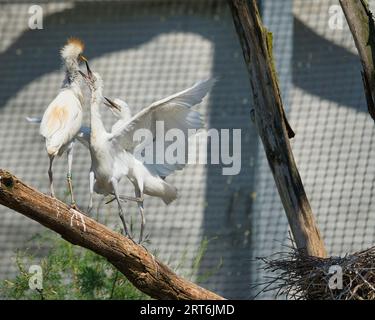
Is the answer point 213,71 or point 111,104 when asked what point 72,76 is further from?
point 213,71

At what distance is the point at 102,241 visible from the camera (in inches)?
145

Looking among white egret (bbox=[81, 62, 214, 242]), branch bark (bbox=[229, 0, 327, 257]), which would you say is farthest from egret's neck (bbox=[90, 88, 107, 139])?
branch bark (bbox=[229, 0, 327, 257])

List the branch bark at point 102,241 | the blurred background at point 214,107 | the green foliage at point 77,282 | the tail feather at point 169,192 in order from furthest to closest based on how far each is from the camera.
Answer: the blurred background at point 214,107
the green foliage at point 77,282
the tail feather at point 169,192
the branch bark at point 102,241

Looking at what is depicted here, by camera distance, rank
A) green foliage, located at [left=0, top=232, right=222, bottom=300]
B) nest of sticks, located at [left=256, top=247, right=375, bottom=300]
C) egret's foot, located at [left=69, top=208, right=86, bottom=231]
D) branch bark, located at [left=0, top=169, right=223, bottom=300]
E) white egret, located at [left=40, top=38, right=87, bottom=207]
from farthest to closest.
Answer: green foliage, located at [left=0, top=232, right=222, bottom=300] → nest of sticks, located at [left=256, top=247, right=375, bottom=300] → white egret, located at [left=40, top=38, right=87, bottom=207] → egret's foot, located at [left=69, top=208, right=86, bottom=231] → branch bark, located at [left=0, top=169, right=223, bottom=300]

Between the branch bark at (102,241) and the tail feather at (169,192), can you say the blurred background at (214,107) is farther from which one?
the branch bark at (102,241)

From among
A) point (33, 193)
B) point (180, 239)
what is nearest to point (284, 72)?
point (180, 239)

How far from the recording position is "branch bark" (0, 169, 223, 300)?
3498mm

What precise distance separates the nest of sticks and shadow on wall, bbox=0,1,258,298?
1903 mm

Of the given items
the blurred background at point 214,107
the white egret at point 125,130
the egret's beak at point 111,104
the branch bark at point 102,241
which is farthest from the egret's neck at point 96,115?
the blurred background at point 214,107

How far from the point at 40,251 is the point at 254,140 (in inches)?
51.1

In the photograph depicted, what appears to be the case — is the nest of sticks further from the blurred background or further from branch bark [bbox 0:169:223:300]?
the blurred background

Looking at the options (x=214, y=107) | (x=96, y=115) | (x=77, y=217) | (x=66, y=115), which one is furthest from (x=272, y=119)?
(x=214, y=107)

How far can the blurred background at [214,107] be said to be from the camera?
20.3ft

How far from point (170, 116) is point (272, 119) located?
408 millimetres
